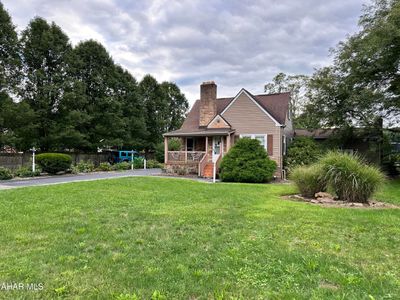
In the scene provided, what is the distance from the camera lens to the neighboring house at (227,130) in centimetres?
1958

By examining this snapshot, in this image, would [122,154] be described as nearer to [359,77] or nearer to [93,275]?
[359,77]

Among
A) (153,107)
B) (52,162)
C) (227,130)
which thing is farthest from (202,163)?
(153,107)

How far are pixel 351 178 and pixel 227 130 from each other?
11.7 m

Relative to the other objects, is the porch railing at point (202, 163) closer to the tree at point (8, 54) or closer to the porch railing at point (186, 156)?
the porch railing at point (186, 156)

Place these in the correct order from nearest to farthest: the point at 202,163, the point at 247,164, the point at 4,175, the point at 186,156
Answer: the point at 4,175 < the point at 247,164 < the point at 202,163 < the point at 186,156

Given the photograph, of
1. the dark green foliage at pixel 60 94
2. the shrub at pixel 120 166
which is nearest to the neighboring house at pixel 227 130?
the shrub at pixel 120 166

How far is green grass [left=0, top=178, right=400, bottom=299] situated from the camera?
309 centimetres

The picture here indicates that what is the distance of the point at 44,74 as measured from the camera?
23547 mm

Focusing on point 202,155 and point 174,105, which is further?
point 174,105

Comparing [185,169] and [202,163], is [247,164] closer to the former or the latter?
[202,163]

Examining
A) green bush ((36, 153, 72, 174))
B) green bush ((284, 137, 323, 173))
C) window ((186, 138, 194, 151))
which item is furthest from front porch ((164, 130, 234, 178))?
green bush ((36, 153, 72, 174))

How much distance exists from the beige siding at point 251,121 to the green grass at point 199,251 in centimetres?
1198

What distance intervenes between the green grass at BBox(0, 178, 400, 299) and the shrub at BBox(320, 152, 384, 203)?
1.34m

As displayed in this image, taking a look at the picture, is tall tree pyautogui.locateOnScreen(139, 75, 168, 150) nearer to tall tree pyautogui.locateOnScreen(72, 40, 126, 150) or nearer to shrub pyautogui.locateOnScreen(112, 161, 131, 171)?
tall tree pyautogui.locateOnScreen(72, 40, 126, 150)
